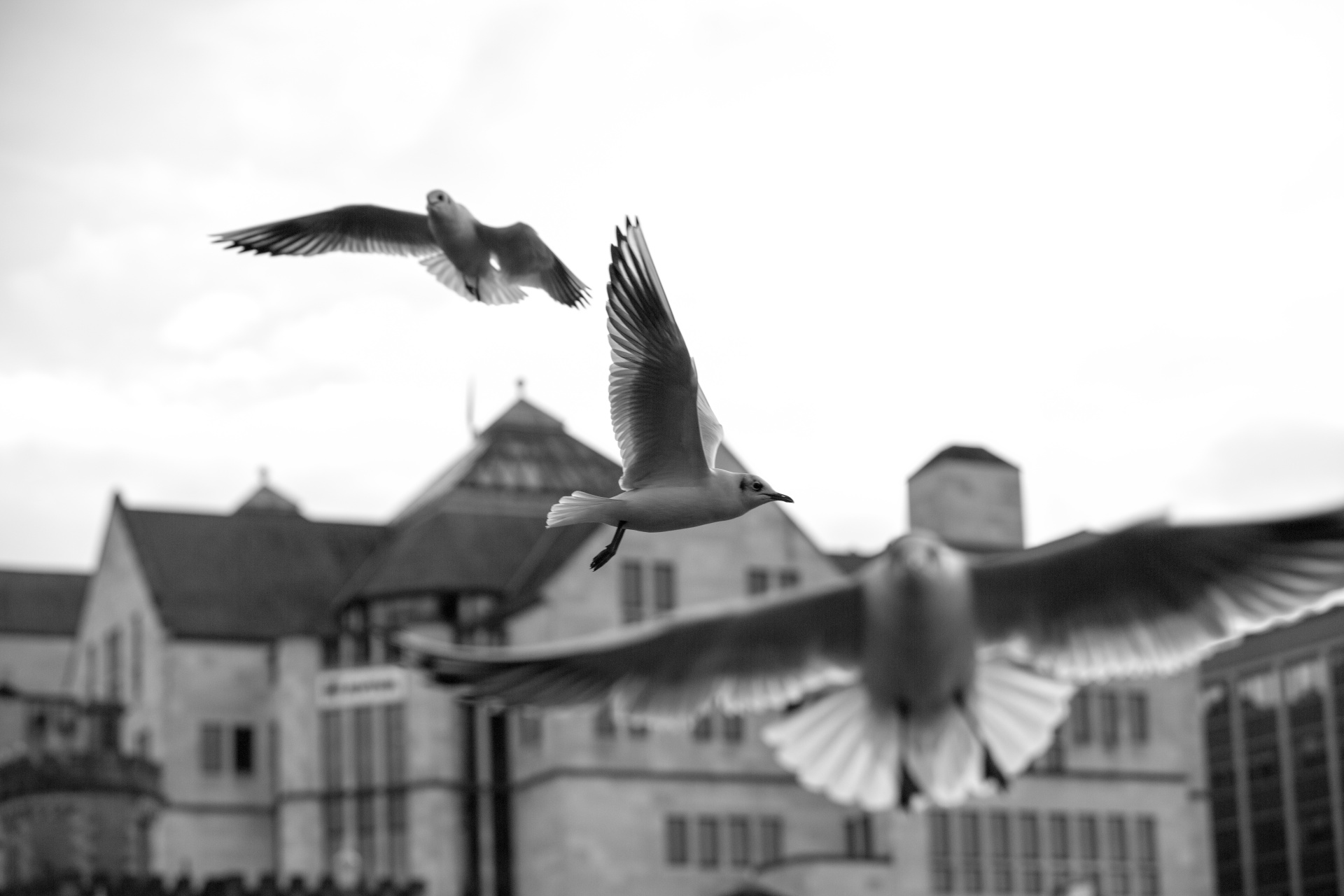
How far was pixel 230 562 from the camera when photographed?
447 feet

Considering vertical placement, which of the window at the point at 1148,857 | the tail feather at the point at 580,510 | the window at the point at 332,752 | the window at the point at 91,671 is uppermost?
the window at the point at 91,671

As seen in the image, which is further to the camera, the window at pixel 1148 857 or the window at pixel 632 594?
the window at pixel 1148 857

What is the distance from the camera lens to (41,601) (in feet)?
538

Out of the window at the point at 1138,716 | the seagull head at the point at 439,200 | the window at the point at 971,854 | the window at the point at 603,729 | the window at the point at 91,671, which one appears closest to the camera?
the seagull head at the point at 439,200

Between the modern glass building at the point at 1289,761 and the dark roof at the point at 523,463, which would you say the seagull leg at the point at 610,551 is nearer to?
the dark roof at the point at 523,463

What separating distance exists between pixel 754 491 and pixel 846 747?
10107 mm

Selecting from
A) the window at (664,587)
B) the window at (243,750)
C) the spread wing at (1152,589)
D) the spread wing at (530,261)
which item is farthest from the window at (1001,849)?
the spread wing at (530,261)

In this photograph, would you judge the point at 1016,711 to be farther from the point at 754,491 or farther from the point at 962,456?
the point at 962,456

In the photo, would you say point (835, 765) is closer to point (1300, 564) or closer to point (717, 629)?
point (717, 629)

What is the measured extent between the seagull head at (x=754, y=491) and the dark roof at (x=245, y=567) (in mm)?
110531

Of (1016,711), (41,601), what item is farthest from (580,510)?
(41,601)

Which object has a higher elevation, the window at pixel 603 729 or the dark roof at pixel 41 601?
the dark roof at pixel 41 601

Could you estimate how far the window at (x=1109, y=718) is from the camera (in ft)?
412

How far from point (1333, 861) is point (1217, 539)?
16464 cm
